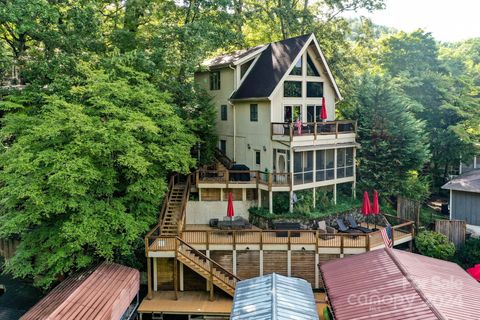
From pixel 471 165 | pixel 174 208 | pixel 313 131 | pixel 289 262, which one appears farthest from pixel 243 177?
pixel 471 165

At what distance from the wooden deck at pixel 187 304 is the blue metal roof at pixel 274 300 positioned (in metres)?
2.70

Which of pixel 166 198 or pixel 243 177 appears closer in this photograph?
pixel 166 198

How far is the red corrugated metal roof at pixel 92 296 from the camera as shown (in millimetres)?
13484

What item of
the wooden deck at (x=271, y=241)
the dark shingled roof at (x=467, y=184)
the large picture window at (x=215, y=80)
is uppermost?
the large picture window at (x=215, y=80)

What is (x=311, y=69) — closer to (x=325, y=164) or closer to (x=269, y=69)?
(x=269, y=69)

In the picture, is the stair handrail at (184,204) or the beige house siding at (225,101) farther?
the beige house siding at (225,101)

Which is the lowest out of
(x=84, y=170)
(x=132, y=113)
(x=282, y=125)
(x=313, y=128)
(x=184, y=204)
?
(x=184, y=204)

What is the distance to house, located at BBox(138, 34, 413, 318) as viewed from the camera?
18.4m

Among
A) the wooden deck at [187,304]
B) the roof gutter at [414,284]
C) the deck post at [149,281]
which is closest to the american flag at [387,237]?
the roof gutter at [414,284]

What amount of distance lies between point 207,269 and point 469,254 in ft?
43.6

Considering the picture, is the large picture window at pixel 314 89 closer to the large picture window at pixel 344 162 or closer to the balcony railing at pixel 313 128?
the balcony railing at pixel 313 128

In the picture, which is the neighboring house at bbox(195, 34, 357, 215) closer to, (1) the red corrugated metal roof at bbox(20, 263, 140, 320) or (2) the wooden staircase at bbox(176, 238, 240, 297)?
(2) the wooden staircase at bbox(176, 238, 240, 297)

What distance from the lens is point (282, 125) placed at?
21859 mm

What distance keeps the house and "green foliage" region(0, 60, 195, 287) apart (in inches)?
82.8
